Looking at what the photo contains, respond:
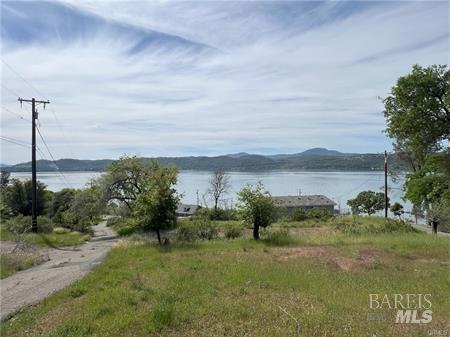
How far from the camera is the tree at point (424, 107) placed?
1962cm

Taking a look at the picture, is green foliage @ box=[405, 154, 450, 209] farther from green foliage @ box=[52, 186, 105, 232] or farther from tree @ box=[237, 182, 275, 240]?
green foliage @ box=[52, 186, 105, 232]

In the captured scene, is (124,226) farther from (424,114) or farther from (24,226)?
(424,114)

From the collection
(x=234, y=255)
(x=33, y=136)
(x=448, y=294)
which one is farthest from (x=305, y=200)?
(x=448, y=294)

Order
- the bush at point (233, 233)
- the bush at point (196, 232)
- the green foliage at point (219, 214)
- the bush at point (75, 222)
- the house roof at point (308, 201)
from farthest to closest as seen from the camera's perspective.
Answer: the house roof at point (308, 201)
the green foliage at point (219, 214)
the bush at point (75, 222)
the bush at point (233, 233)
the bush at point (196, 232)

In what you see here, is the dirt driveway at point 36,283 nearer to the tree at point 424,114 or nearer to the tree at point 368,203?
the tree at point 424,114

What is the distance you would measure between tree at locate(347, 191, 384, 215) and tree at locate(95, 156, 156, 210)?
1467 inches

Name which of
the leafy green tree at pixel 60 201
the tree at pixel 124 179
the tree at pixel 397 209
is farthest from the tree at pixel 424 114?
the leafy green tree at pixel 60 201

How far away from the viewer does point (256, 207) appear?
73.3 feet

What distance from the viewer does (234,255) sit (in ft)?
54.6

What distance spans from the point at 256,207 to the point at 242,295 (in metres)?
12.8

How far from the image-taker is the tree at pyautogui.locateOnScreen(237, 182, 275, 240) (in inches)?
882

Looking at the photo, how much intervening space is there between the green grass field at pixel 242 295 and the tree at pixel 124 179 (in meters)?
21.4

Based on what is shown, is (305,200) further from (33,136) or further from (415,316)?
(415,316)

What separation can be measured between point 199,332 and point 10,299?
767cm
